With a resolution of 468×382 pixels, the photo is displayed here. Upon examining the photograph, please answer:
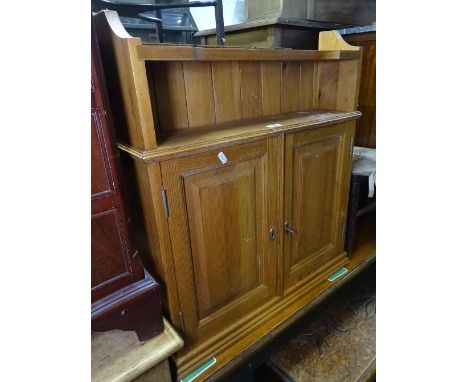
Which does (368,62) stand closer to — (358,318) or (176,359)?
(358,318)

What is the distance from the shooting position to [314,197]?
119 centimetres

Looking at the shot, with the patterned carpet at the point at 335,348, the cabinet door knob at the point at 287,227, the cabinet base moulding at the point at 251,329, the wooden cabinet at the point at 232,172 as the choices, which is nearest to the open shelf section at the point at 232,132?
the wooden cabinet at the point at 232,172

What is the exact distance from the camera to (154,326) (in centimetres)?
86

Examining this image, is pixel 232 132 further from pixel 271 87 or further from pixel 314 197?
pixel 314 197

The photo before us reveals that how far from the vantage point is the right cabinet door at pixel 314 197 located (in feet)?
3.50

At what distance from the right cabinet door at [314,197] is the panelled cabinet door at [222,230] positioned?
0.29 feet

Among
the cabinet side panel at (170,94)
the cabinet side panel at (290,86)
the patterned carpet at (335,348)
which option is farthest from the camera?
the patterned carpet at (335,348)

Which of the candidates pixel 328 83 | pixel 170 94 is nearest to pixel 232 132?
pixel 170 94

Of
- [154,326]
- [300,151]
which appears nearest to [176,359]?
[154,326]

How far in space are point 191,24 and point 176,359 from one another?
7.70 feet

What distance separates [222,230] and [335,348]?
91 cm

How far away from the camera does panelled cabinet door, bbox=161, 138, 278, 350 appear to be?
809 millimetres

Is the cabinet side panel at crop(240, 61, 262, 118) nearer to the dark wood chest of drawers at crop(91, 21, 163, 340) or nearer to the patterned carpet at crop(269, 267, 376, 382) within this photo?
the dark wood chest of drawers at crop(91, 21, 163, 340)

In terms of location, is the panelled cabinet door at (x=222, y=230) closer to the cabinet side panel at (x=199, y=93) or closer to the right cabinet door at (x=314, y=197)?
the right cabinet door at (x=314, y=197)
